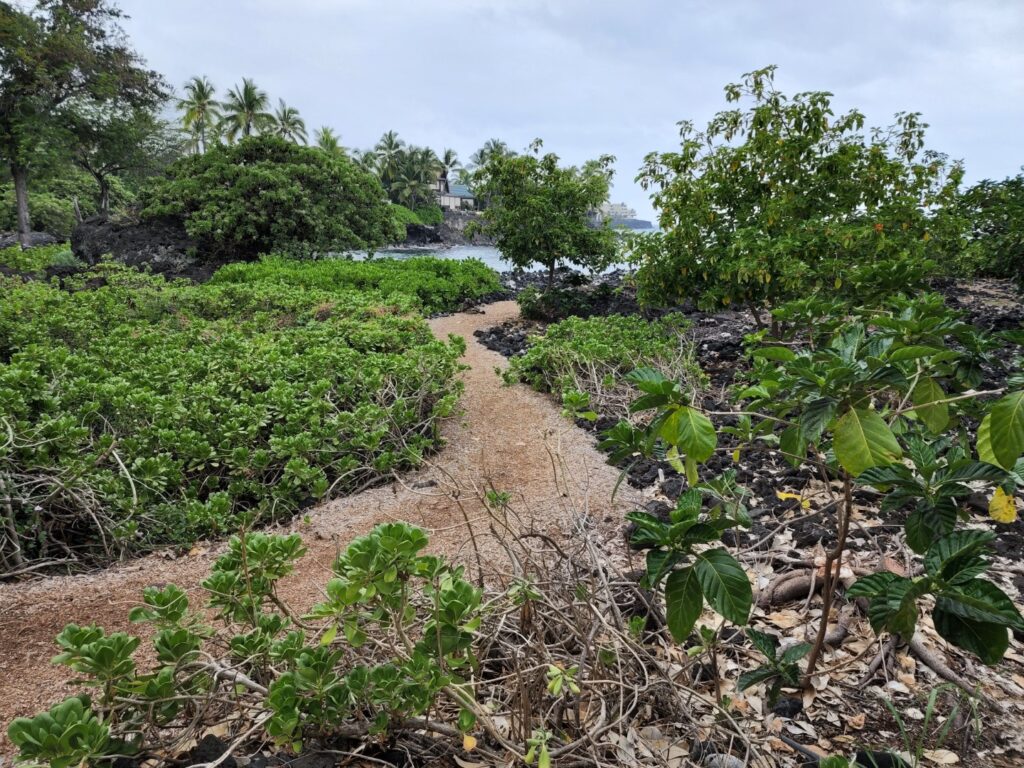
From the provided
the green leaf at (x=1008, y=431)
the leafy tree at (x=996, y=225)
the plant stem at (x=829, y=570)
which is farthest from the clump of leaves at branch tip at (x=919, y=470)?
the leafy tree at (x=996, y=225)

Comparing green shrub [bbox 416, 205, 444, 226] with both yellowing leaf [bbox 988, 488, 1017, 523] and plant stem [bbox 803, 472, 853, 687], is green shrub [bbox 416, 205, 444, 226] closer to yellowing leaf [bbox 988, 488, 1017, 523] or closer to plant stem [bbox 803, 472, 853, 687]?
plant stem [bbox 803, 472, 853, 687]

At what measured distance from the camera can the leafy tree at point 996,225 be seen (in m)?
6.94

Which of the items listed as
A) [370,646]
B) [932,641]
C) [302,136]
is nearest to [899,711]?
[932,641]

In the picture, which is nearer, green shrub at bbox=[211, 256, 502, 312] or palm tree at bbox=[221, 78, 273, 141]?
green shrub at bbox=[211, 256, 502, 312]

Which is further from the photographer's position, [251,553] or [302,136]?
[302,136]

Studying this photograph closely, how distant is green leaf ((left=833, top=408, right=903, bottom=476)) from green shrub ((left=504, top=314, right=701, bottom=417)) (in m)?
3.82

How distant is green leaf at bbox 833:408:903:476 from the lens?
1.09 meters

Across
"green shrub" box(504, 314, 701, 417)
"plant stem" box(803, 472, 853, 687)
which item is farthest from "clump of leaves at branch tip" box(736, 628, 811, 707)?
"green shrub" box(504, 314, 701, 417)

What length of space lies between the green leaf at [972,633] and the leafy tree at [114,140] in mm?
27244

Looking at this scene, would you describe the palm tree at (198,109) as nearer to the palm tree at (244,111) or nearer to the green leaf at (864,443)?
the palm tree at (244,111)

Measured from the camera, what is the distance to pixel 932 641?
2.05m

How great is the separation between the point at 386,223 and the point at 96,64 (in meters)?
12.5

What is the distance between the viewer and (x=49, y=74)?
62.1 ft

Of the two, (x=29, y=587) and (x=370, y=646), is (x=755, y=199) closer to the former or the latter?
(x=370, y=646)
